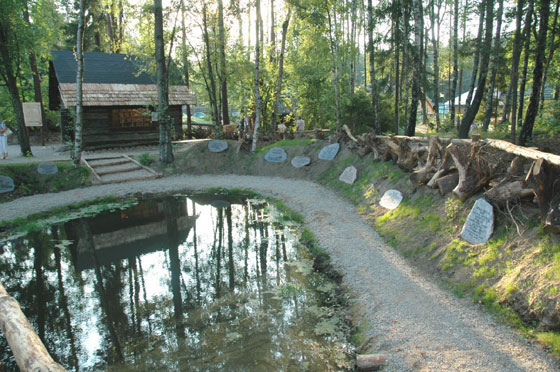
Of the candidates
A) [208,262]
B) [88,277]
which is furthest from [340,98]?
[88,277]

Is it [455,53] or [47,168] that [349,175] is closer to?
[47,168]

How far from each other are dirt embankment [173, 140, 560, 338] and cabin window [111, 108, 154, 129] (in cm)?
1472

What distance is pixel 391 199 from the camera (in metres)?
11.0

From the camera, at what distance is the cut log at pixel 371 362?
511cm

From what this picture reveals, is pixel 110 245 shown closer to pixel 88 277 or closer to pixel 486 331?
pixel 88 277

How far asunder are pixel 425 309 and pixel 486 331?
3.03 ft

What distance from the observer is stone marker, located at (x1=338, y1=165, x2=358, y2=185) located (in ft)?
47.0

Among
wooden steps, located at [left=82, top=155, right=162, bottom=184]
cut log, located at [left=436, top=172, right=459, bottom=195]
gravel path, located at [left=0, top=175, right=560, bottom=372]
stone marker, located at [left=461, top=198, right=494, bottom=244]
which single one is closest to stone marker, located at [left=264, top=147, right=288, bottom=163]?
wooden steps, located at [left=82, top=155, right=162, bottom=184]

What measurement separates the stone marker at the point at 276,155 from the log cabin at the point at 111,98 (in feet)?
21.3

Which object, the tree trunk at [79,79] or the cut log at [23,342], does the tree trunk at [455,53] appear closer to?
the tree trunk at [79,79]

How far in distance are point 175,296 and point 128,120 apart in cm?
1749

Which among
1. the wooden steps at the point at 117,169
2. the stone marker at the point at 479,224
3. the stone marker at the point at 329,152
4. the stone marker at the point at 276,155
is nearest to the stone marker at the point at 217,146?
the stone marker at the point at 276,155

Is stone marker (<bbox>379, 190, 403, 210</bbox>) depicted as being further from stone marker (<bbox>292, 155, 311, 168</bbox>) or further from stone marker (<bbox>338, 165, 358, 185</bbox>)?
stone marker (<bbox>292, 155, 311, 168</bbox>)

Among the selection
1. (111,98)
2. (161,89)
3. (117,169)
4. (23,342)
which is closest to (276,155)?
(161,89)
